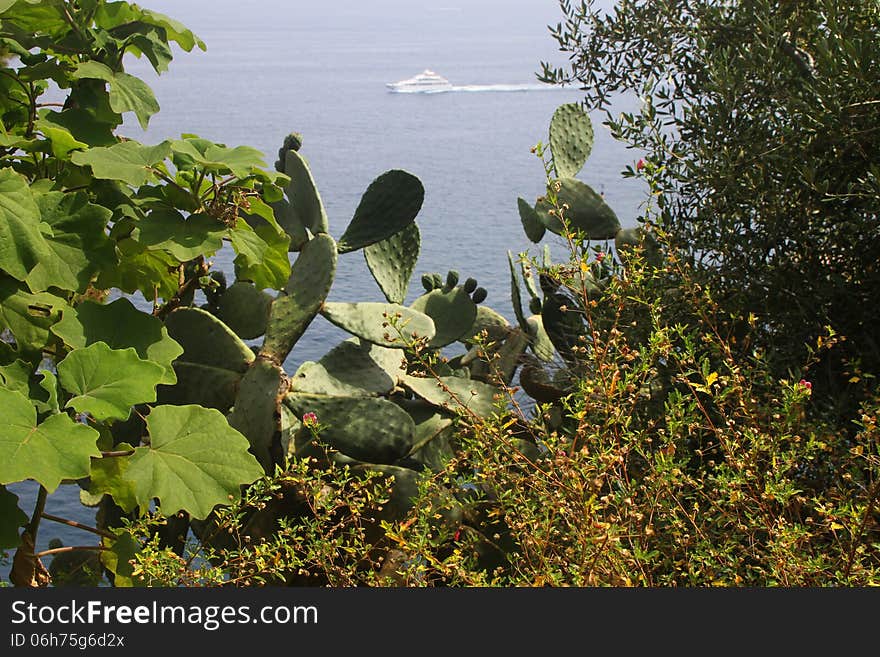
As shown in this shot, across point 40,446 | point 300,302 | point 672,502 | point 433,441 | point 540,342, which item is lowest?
point 433,441

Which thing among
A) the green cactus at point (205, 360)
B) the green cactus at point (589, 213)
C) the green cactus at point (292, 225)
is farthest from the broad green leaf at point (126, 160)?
the green cactus at point (589, 213)

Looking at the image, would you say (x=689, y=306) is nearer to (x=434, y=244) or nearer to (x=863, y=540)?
(x=863, y=540)

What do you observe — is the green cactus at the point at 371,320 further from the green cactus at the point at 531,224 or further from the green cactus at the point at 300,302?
the green cactus at the point at 531,224

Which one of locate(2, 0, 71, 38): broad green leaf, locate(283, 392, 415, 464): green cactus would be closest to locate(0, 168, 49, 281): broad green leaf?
locate(2, 0, 71, 38): broad green leaf

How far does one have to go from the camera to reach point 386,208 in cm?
215

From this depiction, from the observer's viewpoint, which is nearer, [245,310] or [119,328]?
[119,328]

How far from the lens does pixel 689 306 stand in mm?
1790

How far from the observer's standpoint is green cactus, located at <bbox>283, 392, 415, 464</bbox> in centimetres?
186

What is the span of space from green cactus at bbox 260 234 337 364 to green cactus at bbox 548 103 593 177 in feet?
2.49

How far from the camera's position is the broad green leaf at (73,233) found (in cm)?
122

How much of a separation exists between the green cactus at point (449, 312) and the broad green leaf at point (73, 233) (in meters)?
1.14

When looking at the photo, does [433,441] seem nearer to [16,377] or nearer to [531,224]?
[531,224]

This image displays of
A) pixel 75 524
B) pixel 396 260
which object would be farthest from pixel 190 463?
pixel 396 260

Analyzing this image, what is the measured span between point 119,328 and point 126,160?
22 centimetres
